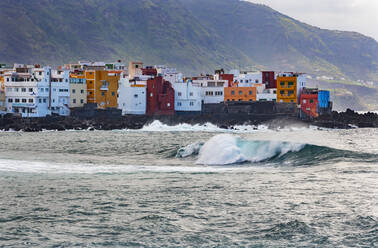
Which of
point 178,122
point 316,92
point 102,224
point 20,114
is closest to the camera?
point 102,224

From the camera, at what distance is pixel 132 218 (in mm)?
16078

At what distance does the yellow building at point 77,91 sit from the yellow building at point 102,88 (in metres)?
1.04

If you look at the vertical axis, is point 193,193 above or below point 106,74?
below

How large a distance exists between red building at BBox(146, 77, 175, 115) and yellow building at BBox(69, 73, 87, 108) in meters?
9.63

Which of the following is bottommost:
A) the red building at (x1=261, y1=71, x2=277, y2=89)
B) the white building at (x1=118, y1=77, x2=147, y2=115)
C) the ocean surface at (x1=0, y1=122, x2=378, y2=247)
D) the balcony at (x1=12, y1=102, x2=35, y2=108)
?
the ocean surface at (x1=0, y1=122, x2=378, y2=247)

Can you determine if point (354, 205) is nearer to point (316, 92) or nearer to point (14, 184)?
point (14, 184)

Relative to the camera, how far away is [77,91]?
300 ft

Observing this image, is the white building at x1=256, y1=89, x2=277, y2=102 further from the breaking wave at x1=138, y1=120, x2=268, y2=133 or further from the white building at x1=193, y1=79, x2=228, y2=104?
the breaking wave at x1=138, y1=120, x2=268, y2=133

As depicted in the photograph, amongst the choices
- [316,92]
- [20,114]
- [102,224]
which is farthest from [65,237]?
[316,92]

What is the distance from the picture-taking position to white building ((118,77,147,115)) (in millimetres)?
93938

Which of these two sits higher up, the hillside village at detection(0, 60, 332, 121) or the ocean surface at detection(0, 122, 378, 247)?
the hillside village at detection(0, 60, 332, 121)

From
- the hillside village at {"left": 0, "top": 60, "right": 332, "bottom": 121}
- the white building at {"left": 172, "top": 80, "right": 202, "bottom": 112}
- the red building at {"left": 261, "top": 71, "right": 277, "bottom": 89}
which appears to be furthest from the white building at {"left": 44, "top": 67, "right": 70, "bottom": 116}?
the red building at {"left": 261, "top": 71, "right": 277, "bottom": 89}

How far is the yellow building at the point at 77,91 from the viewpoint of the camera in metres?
90.9

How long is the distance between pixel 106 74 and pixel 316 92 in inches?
1341
